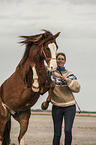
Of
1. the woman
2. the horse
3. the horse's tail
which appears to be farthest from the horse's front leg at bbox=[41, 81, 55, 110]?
the horse's tail

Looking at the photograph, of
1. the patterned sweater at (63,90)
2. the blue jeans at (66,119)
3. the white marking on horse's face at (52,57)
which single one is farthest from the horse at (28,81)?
the blue jeans at (66,119)

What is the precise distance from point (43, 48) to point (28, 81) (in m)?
0.80

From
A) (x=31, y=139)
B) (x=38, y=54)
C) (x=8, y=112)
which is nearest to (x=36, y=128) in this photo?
(x=31, y=139)

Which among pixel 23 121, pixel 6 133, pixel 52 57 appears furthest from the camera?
pixel 6 133

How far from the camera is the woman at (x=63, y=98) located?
8828 millimetres

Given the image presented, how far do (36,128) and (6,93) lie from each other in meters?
7.01

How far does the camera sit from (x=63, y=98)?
885 cm

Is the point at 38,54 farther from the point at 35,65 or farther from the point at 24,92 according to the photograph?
the point at 24,92

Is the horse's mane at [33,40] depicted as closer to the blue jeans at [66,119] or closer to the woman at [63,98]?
the woman at [63,98]

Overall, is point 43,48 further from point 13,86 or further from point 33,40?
point 13,86

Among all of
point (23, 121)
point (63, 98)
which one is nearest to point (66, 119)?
point (63, 98)

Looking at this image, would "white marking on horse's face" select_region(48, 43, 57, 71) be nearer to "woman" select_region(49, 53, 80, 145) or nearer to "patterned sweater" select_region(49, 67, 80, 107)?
"woman" select_region(49, 53, 80, 145)

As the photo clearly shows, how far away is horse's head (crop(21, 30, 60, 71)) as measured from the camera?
8.25 metres

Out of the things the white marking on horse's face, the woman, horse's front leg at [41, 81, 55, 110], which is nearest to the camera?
the white marking on horse's face
